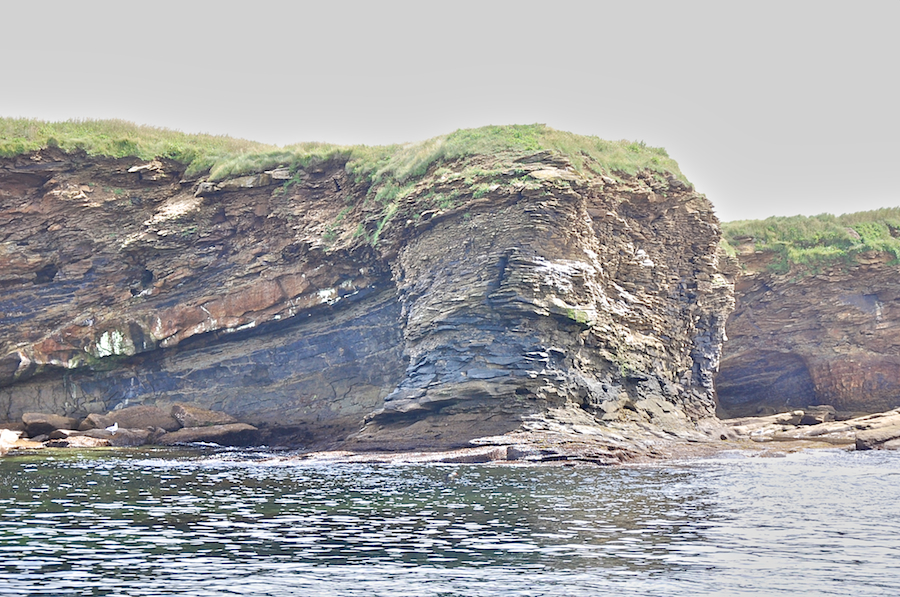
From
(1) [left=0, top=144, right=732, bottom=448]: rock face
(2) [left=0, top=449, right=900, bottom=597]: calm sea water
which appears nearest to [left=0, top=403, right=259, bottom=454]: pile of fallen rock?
(1) [left=0, top=144, right=732, bottom=448]: rock face

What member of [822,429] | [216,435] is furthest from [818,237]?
[216,435]

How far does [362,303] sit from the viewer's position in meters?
49.2

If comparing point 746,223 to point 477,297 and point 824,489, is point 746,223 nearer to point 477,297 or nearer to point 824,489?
point 477,297

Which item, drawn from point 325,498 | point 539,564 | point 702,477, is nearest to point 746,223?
point 702,477

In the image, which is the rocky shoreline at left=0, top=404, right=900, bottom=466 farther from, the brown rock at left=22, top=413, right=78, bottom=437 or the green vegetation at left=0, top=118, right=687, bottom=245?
the green vegetation at left=0, top=118, right=687, bottom=245

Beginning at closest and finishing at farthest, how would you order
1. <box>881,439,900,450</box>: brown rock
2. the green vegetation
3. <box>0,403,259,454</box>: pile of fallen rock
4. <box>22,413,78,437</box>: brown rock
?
<box>881,439,900,450</box>: brown rock
<box>0,403,259,454</box>: pile of fallen rock
the green vegetation
<box>22,413,78,437</box>: brown rock

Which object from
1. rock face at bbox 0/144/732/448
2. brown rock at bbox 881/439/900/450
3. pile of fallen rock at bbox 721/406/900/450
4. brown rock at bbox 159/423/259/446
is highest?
rock face at bbox 0/144/732/448

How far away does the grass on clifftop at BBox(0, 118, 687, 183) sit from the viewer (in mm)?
44969

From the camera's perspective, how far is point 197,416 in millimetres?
47562

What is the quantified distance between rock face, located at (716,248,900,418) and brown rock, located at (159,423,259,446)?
2924cm

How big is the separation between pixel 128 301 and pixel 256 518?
33.4m

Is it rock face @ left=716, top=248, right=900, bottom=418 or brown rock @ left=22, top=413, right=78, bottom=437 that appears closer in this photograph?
brown rock @ left=22, top=413, right=78, bottom=437

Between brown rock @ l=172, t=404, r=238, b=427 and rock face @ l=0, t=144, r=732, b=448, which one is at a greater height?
rock face @ l=0, t=144, r=732, b=448

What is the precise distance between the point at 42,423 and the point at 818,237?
47.0m
